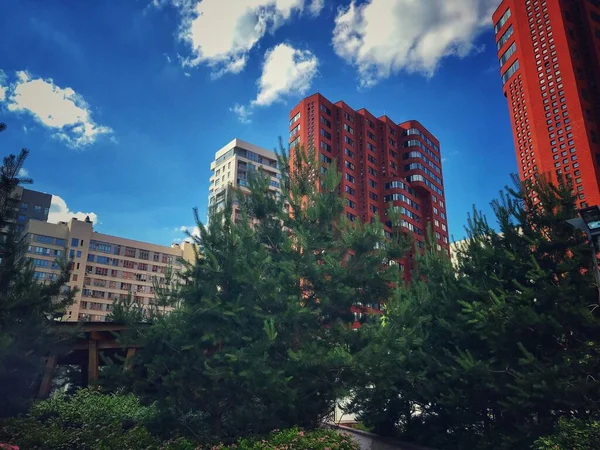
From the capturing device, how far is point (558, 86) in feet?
202

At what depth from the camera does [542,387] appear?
1179 centimetres

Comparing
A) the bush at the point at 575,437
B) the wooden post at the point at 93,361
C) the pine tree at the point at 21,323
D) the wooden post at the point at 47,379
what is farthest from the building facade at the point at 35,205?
the bush at the point at 575,437

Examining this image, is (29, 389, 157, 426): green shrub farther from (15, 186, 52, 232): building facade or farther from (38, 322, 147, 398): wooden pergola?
(15, 186, 52, 232): building facade

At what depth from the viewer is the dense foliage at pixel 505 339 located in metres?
12.2

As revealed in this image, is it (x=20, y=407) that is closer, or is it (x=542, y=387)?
(x=542, y=387)

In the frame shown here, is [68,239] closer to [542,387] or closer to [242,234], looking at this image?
[242,234]

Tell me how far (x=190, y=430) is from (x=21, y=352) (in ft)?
21.8

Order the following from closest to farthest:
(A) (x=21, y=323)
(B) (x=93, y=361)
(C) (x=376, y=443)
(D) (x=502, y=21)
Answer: (A) (x=21, y=323), (C) (x=376, y=443), (B) (x=93, y=361), (D) (x=502, y=21)

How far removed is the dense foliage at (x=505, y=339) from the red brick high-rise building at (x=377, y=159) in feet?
166

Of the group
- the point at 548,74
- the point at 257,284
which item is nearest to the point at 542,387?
the point at 257,284

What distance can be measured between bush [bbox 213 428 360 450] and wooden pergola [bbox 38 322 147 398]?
6.93 metres

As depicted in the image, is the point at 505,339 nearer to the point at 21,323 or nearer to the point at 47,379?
the point at 21,323

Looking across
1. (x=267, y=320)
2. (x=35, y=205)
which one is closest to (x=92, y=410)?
(x=267, y=320)

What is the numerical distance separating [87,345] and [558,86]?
66008mm
